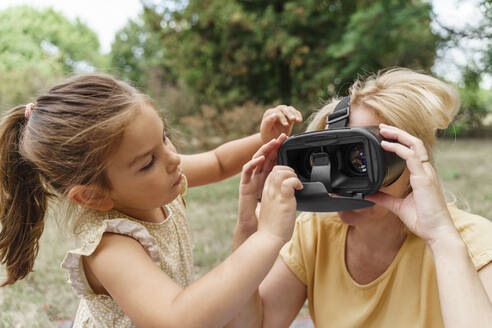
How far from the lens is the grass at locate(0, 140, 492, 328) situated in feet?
7.75

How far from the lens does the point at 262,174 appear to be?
1.29 meters

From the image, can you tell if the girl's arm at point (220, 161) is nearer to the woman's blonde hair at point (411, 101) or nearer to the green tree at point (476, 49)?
the woman's blonde hair at point (411, 101)

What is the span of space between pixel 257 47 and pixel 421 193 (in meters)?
9.94

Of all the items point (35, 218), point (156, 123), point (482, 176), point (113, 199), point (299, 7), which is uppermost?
point (299, 7)

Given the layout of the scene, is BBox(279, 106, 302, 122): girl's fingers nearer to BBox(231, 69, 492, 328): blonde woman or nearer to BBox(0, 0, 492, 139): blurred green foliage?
BBox(231, 69, 492, 328): blonde woman

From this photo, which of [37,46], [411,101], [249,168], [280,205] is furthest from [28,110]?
[37,46]

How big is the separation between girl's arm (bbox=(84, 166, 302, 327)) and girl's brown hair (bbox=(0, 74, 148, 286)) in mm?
265

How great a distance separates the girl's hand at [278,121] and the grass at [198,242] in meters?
0.55

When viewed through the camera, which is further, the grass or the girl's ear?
the grass

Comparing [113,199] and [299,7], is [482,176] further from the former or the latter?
[299,7]

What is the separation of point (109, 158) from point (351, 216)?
0.79 metres

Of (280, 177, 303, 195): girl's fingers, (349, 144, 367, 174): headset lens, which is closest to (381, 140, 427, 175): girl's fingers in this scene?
(349, 144, 367, 174): headset lens


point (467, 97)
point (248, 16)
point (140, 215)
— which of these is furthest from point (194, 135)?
point (140, 215)

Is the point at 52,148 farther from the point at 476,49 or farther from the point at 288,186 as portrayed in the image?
the point at 476,49
